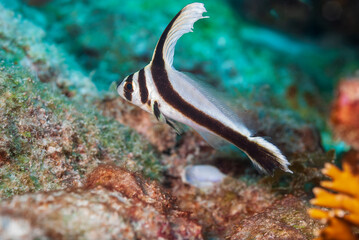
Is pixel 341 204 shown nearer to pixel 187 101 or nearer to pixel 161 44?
pixel 187 101

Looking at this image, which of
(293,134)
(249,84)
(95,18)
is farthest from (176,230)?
(95,18)

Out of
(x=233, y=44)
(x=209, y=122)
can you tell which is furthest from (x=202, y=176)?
(x=233, y=44)

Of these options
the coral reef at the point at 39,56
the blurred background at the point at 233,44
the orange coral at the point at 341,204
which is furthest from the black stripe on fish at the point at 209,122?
the coral reef at the point at 39,56

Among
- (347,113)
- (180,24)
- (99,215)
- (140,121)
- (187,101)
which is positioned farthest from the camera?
(347,113)

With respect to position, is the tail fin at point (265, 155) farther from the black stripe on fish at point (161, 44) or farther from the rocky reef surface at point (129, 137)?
the black stripe on fish at point (161, 44)

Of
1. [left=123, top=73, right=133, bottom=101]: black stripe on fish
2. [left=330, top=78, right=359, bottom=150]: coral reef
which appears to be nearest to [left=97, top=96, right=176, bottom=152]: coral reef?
[left=123, top=73, right=133, bottom=101]: black stripe on fish

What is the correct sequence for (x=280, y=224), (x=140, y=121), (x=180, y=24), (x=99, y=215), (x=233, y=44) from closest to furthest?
(x=99, y=215), (x=180, y=24), (x=280, y=224), (x=140, y=121), (x=233, y=44)

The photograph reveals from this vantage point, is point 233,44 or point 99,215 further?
point 233,44

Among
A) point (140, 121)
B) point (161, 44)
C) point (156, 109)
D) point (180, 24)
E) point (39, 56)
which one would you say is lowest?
point (140, 121)
